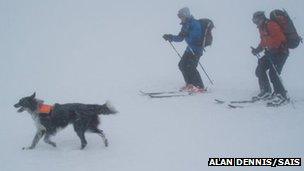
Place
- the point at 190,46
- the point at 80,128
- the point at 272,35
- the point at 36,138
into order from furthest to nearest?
the point at 190,46 → the point at 272,35 → the point at 36,138 → the point at 80,128

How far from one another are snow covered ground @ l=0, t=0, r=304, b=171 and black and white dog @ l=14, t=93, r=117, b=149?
343mm

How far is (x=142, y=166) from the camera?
8.20 meters

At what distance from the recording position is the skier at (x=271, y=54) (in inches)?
→ 448

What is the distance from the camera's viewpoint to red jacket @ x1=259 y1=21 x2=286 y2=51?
11.3 m

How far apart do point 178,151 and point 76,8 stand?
33905 millimetres

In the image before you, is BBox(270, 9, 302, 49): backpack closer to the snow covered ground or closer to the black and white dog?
the snow covered ground

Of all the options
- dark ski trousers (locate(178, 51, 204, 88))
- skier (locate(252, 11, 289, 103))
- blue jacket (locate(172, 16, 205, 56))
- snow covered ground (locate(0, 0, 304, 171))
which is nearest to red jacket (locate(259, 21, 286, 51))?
skier (locate(252, 11, 289, 103))

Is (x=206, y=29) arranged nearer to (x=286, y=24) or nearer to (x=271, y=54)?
(x=271, y=54)

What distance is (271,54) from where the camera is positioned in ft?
38.7

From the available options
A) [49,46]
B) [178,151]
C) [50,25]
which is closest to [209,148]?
→ [178,151]

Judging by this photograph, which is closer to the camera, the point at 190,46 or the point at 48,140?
the point at 48,140

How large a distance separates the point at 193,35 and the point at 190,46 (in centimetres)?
30

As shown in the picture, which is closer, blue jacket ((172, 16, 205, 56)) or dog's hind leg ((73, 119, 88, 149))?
dog's hind leg ((73, 119, 88, 149))

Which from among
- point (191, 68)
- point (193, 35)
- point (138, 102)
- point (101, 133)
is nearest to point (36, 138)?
point (101, 133)
